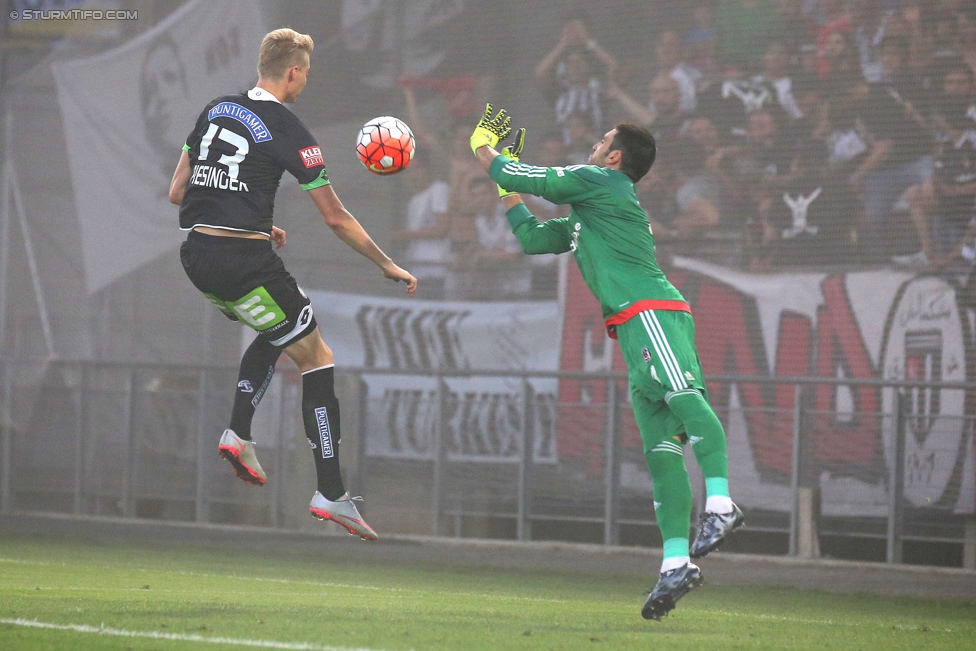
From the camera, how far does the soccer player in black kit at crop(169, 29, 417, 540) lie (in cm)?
678

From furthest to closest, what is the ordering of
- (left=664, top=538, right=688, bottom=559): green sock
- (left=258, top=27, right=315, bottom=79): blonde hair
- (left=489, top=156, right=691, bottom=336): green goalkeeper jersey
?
1. (left=258, top=27, right=315, bottom=79): blonde hair
2. (left=489, top=156, right=691, bottom=336): green goalkeeper jersey
3. (left=664, top=538, right=688, bottom=559): green sock

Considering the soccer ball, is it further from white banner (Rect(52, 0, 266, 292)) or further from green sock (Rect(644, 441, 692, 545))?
white banner (Rect(52, 0, 266, 292))

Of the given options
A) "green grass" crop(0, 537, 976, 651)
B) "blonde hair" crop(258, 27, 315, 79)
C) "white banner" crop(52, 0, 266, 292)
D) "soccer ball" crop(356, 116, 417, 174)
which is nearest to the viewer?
"green grass" crop(0, 537, 976, 651)

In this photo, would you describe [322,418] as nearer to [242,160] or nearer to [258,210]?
[258,210]

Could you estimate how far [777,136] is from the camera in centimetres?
1279

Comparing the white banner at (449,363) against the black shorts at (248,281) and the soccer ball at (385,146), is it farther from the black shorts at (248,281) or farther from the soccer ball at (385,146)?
the black shorts at (248,281)

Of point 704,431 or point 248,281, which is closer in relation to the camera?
point 704,431

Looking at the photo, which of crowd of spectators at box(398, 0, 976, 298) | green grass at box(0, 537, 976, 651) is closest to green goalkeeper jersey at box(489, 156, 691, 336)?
green grass at box(0, 537, 976, 651)

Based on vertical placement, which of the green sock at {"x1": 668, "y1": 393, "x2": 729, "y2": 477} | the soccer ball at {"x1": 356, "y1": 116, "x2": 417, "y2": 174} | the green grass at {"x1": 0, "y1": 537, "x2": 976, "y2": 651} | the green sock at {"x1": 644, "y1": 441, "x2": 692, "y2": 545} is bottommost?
the green grass at {"x1": 0, "y1": 537, "x2": 976, "y2": 651}

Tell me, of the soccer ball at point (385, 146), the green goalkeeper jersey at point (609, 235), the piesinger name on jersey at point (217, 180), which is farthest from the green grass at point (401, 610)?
Result: the soccer ball at point (385, 146)

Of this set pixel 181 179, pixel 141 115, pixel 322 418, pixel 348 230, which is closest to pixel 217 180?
pixel 181 179

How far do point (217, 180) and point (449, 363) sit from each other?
7125 mm

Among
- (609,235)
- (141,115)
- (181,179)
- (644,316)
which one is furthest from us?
(141,115)

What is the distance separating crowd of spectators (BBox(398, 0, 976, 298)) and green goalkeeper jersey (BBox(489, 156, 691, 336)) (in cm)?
598
